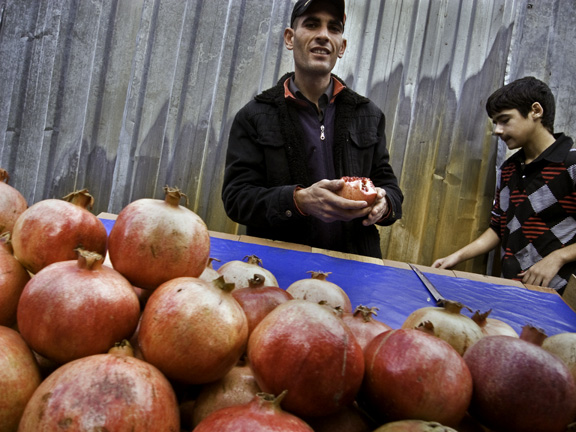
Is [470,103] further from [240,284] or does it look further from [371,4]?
[240,284]

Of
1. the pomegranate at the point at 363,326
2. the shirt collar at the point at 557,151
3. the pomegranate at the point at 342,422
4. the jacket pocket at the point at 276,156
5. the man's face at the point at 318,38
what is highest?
the man's face at the point at 318,38

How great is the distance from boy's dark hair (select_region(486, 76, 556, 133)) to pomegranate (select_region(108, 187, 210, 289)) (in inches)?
114

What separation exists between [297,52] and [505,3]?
1950 mm

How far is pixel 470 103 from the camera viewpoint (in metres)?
3.55

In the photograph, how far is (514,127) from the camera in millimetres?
3125

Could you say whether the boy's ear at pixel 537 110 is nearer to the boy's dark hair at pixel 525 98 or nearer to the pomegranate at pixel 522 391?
the boy's dark hair at pixel 525 98

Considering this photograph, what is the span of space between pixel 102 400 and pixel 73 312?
187 mm

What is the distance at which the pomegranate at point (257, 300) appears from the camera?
918mm

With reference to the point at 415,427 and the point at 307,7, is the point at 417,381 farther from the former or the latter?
the point at 307,7

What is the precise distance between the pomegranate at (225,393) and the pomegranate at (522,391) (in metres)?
0.43

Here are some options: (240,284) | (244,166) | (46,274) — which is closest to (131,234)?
(46,274)

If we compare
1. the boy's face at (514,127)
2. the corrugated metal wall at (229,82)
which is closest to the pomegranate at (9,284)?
the corrugated metal wall at (229,82)

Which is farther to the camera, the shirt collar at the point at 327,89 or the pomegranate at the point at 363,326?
the shirt collar at the point at 327,89

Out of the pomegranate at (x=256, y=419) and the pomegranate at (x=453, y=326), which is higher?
the pomegranate at (x=453, y=326)
